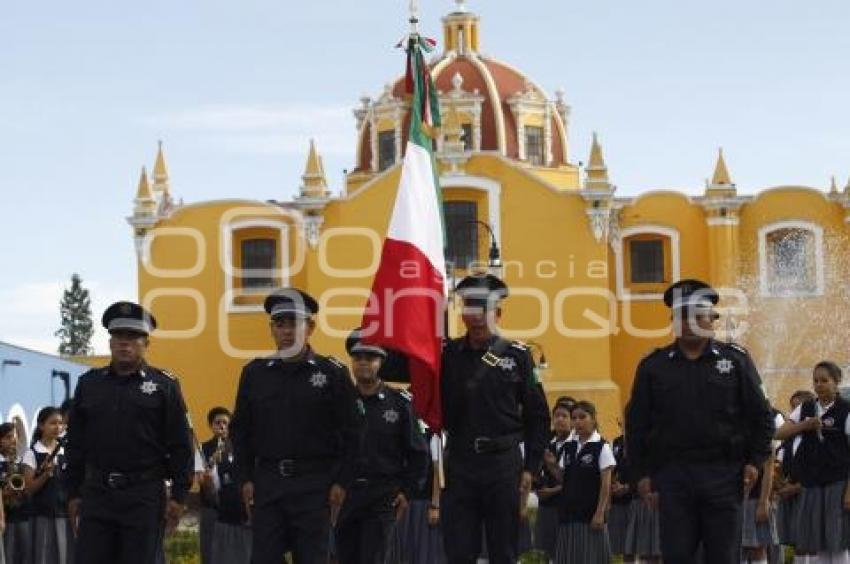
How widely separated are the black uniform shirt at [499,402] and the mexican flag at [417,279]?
124 mm

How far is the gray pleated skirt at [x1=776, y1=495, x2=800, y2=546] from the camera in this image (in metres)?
15.8

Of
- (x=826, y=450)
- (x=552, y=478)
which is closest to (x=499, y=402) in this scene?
(x=826, y=450)

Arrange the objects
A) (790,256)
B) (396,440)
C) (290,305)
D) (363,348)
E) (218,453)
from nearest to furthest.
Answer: (290,305) < (363,348) < (396,440) < (218,453) < (790,256)

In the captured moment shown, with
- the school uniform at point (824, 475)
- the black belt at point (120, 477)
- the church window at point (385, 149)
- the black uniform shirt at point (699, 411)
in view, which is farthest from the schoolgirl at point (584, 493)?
the church window at point (385, 149)

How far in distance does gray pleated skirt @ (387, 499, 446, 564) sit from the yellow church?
34.2m

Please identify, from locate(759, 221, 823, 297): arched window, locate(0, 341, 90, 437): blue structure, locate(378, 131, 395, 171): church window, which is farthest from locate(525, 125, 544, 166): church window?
locate(0, 341, 90, 437): blue structure

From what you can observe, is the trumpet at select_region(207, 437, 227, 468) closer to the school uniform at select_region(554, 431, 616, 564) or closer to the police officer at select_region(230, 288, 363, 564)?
the school uniform at select_region(554, 431, 616, 564)

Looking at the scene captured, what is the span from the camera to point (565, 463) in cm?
1681

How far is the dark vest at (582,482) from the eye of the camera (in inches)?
653

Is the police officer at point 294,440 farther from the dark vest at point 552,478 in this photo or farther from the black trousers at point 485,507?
the dark vest at point 552,478

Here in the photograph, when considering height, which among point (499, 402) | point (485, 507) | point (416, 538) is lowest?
point (416, 538)

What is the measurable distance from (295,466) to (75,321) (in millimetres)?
88000

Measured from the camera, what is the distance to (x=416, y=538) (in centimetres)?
1875

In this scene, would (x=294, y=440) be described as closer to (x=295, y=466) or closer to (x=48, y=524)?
(x=295, y=466)
